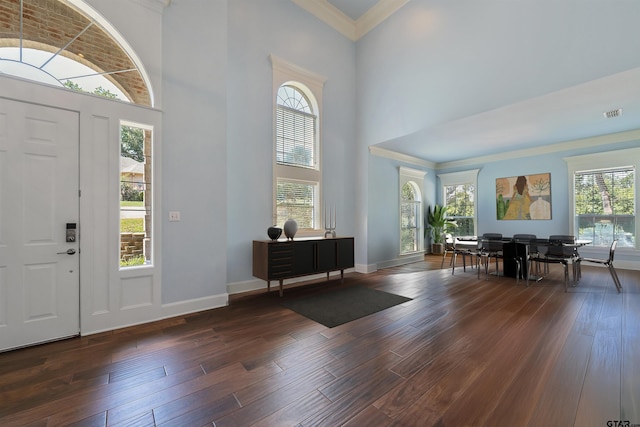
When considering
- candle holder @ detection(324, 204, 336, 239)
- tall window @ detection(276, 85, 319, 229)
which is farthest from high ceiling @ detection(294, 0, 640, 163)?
candle holder @ detection(324, 204, 336, 239)

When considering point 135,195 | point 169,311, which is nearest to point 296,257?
point 169,311

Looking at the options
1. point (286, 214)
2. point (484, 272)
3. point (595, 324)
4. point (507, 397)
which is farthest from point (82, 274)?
point (484, 272)

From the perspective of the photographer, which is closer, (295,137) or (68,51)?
(68,51)

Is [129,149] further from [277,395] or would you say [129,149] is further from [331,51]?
[331,51]

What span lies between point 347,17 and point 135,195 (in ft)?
18.8

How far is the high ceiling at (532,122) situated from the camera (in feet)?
11.8

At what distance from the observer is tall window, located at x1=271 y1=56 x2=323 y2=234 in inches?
189

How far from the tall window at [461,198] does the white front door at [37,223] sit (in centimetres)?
855

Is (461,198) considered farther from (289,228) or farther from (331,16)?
(289,228)

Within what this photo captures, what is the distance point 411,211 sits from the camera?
→ 7.48 metres

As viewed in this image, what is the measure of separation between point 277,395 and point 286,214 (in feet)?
11.1

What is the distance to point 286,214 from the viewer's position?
488 centimetres

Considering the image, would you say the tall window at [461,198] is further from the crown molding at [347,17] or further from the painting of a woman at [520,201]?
the crown molding at [347,17]

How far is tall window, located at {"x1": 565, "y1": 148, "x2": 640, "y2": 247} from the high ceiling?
0.54 metres
